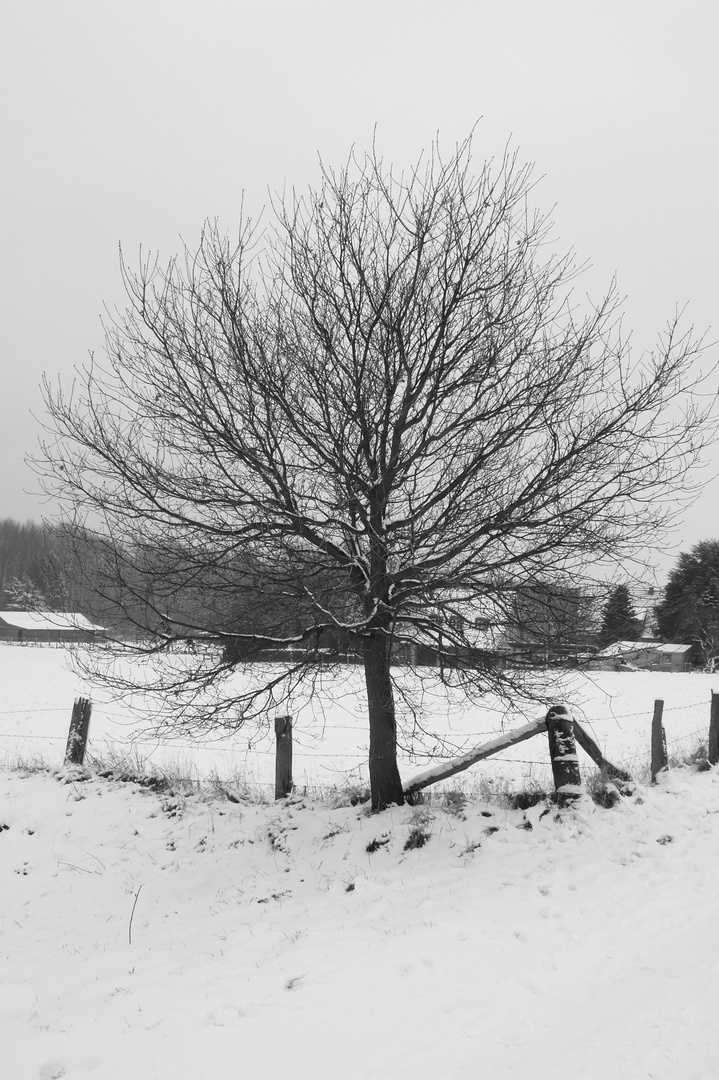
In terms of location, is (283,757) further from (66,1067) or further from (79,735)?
(66,1067)

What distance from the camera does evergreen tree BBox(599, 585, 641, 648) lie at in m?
6.90

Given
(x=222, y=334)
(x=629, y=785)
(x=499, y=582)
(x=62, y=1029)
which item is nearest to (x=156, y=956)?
(x=62, y=1029)

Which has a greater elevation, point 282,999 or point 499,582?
point 499,582

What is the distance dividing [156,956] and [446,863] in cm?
256

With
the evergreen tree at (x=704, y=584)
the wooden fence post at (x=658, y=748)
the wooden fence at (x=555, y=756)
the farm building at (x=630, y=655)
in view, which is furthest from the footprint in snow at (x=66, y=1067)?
the evergreen tree at (x=704, y=584)

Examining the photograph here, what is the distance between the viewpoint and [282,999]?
14.8ft

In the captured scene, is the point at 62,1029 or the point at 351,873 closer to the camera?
the point at 62,1029

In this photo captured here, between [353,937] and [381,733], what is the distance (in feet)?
8.28

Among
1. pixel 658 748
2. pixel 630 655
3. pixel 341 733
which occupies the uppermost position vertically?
pixel 630 655

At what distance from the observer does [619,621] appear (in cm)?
699

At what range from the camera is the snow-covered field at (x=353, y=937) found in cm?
385

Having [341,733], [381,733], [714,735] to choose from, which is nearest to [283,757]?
[381,733]

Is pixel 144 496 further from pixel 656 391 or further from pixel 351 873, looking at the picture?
pixel 656 391

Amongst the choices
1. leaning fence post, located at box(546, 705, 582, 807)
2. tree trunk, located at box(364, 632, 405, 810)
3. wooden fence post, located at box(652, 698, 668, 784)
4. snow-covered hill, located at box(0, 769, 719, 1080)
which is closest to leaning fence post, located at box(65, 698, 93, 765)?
snow-covered hill, located at box(0, 769, 719, 1080)
